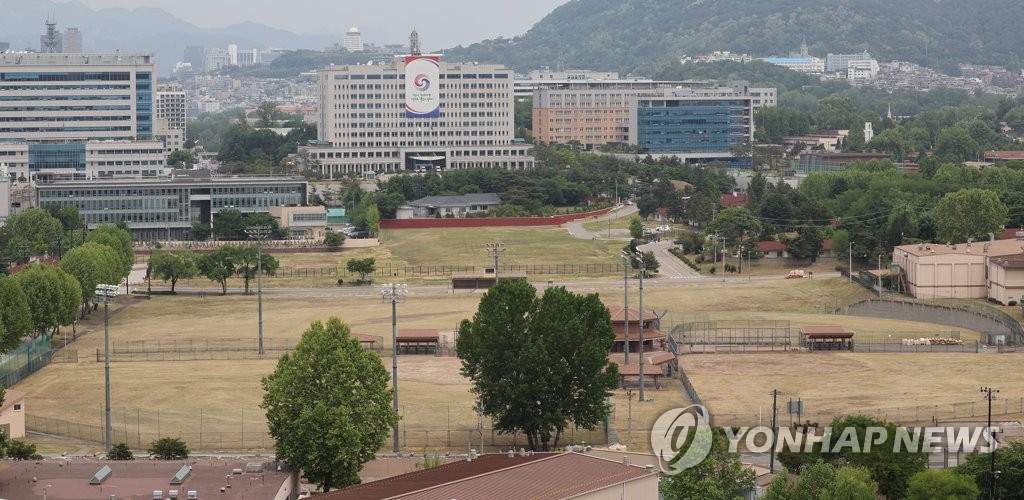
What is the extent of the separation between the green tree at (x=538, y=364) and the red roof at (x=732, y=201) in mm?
77572

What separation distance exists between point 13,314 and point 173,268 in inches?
979

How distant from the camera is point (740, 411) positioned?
52250mm

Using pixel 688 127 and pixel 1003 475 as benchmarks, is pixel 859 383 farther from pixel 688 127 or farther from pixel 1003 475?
pixel 688 127

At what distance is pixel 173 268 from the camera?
8706 centimetres

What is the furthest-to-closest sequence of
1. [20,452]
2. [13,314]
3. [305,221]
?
[305,221] < [13,314] < [20,452]

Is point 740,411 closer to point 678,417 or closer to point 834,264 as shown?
point 678,417

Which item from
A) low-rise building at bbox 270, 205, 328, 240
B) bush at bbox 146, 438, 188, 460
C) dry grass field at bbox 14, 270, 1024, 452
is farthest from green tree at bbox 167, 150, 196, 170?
bush at bbox 146, 438, 188, 460

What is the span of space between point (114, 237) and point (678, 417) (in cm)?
4895

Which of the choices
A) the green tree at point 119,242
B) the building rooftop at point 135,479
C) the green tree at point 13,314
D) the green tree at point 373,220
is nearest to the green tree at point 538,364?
the building rooftop at point 135,479

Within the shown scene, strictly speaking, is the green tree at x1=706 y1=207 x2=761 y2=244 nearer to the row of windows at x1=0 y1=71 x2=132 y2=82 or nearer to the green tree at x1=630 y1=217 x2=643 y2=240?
the green tree at x1=630 y1=217 x2=643 y2=240

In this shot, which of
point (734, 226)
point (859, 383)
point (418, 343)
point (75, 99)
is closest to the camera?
point (859, 383)

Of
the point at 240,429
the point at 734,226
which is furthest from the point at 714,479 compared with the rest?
the point at 734,226

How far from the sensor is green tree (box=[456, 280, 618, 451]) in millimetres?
47688

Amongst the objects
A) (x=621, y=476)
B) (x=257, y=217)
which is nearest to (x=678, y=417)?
(x=621, y=476)
